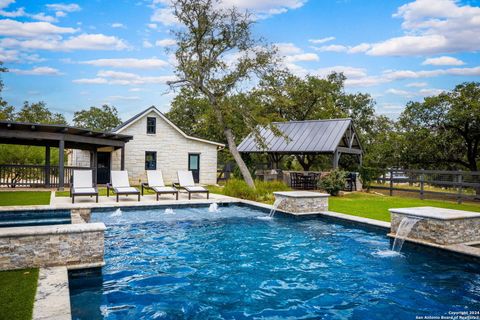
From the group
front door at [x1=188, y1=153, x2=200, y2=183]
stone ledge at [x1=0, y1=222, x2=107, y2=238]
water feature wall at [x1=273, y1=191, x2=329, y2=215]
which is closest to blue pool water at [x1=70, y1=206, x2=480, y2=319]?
stone ledge at [x1=0, y1=222, x2=107, y2=238]

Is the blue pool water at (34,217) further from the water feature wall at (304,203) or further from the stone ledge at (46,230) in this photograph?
the water feature wall at (304,203)

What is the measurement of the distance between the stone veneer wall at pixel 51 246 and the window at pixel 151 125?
1732cm

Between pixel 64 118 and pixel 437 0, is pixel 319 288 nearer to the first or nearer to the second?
pixel 437 0

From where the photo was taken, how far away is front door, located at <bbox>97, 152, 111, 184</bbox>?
20.9m

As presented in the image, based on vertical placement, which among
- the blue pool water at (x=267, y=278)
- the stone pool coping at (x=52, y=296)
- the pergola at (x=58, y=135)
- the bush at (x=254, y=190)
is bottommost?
the blue pool water at (x=267, y=278)

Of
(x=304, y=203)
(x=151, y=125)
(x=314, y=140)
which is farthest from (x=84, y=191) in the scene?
(x=314, y=140)

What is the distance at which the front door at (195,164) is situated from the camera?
24281 mm

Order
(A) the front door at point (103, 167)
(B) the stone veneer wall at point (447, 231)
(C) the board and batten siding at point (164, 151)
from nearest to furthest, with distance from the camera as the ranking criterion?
(B) the stone veneer wall at point (447, 231), (A) the front door at point (103, 167), (C) the board and batten siding at point (164, 151)

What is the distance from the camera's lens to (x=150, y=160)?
75.6 feet

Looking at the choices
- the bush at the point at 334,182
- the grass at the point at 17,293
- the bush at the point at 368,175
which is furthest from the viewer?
the bush at the point at 368,175

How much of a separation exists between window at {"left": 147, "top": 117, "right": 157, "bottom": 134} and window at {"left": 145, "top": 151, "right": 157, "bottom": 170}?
1.32 meters

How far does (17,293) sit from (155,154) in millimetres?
18980

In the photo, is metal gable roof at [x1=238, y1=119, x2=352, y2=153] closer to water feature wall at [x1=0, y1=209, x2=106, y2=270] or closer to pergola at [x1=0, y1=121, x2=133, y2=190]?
pergola at [x1=0, y1=121, x2=133, y2=190]

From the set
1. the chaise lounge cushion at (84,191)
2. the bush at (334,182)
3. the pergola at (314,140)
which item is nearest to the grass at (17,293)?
the chaise lounge cushion at (84,191)
